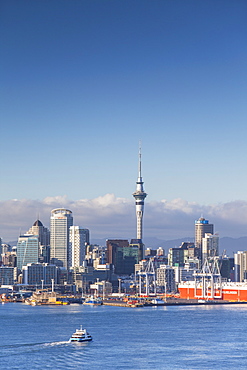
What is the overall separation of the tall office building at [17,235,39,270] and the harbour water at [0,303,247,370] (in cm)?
10957

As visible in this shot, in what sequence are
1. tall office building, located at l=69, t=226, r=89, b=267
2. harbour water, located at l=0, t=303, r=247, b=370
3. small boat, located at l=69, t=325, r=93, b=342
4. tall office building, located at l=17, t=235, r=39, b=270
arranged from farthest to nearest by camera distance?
1. tall office building, located at l=69, t=226, r=89, b=267
2. tall office building, located at l=17, t=235, r=39, b=270
3. small boat, located at l=69, t=325, r=93, b=342
4. harbour water, located at l=0, t=303, r=247, b=370

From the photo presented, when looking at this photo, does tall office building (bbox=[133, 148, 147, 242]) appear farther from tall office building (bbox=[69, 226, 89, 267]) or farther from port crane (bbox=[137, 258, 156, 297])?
port crane (bbox=[137, 258, 156, 297])

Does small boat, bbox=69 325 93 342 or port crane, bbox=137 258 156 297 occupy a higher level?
port crane, bbox=137 258 156 297

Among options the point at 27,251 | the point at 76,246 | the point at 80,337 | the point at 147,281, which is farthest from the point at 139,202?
the point at 80,337

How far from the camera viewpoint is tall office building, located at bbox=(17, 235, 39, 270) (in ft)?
590

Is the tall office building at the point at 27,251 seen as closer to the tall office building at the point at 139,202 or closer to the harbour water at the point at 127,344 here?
the tall office building at the point at 139,202

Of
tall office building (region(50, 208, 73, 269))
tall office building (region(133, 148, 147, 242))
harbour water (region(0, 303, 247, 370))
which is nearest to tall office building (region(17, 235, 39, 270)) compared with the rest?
tall office building (region(50, 208, 73, 269))

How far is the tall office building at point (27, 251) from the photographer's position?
179850mm

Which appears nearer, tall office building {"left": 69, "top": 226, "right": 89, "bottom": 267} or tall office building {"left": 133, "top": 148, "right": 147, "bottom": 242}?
tall office building {"left": 133, "top": 148, "right": 147, "bottom": 242}

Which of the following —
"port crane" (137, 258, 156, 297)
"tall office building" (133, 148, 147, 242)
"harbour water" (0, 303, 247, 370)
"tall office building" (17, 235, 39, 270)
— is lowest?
"harbour water" (0, 303, 247, 370)

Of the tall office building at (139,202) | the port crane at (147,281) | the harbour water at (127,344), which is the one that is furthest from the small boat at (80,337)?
the tall office building at (139,202)

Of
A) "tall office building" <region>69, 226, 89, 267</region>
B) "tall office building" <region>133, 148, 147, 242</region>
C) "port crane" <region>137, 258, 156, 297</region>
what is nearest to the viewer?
"port crane" <region>137, 258, 156, 297</region>

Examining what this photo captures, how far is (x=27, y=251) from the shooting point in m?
181

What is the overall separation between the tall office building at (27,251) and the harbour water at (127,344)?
109574 mm
